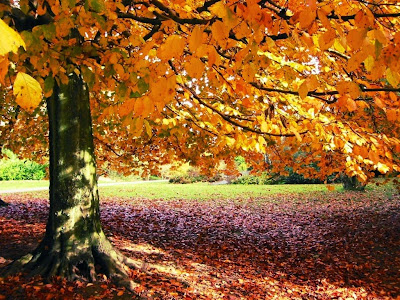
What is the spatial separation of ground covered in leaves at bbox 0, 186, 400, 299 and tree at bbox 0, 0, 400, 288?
56 centimetres

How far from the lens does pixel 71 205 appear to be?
4.83m

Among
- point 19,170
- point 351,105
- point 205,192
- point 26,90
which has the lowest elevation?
point 205,192

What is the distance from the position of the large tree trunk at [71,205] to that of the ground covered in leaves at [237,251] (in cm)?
27

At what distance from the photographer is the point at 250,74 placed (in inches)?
103

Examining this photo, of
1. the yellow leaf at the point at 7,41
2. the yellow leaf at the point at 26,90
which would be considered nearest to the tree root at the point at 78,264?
the yellow leaf at the point at 26,90

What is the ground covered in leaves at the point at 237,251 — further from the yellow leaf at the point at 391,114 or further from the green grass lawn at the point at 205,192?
the green grass lawn at the point at 205,192

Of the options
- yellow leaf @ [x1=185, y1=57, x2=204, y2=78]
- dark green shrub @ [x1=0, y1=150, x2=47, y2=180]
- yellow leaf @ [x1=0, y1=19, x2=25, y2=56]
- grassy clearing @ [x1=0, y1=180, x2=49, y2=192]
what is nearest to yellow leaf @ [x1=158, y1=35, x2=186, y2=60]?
yellow leaf @ [x1=185, y1=57, x2=204, y2=78]

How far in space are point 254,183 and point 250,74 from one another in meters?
26.5

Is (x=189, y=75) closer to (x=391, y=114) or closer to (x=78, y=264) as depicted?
(x=391, y=114)

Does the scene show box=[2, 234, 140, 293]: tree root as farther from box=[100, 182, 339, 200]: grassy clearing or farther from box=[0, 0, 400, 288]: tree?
box=[100, 182, 339, 200]: grassy clearing

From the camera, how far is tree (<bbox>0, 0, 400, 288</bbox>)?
6.70ft

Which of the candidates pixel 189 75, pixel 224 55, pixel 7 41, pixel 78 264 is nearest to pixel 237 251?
pixel 78 264

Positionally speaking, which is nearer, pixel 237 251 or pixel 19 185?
pixel 237 251

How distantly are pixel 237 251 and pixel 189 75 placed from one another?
6238 mm
